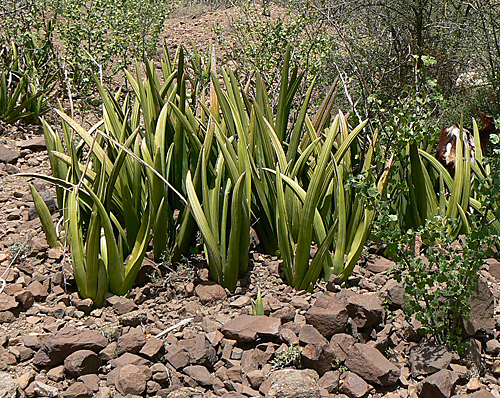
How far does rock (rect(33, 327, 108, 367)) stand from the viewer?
2146 millimetres

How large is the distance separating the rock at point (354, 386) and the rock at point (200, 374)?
472 mm

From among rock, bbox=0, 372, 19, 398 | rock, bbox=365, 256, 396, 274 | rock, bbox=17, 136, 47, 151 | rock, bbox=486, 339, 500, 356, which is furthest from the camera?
rock, bbox=17, 136, 47, 151

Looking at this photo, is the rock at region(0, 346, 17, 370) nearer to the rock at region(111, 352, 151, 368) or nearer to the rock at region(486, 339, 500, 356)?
the rock at region(111, 352, 151, 368)

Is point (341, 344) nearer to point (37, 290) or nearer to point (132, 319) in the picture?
point (132, 319)

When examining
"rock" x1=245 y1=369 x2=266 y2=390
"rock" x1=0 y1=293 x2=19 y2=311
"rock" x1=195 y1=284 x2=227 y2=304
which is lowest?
"rock" x1=245 y1=369 x2=266 y2=390

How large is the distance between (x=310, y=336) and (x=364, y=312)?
0.27 m

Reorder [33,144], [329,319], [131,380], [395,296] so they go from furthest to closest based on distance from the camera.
A: [33,144] < [395,296] < [329,319] < [131,380]

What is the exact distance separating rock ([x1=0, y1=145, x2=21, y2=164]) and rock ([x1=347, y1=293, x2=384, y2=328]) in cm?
256

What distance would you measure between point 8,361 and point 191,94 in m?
1.78

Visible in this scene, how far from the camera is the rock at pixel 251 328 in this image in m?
2.28

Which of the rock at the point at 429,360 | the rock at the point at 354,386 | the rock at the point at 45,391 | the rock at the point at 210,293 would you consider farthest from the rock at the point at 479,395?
the rock at the point at 45,391

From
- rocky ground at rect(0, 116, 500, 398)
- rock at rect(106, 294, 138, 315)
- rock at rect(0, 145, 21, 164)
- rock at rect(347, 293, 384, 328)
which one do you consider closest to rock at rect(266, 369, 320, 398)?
rocky ground at rect(0, 116, 500, 398)

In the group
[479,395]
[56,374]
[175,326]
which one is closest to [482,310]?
[479,395]

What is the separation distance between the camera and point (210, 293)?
2.56 metres
